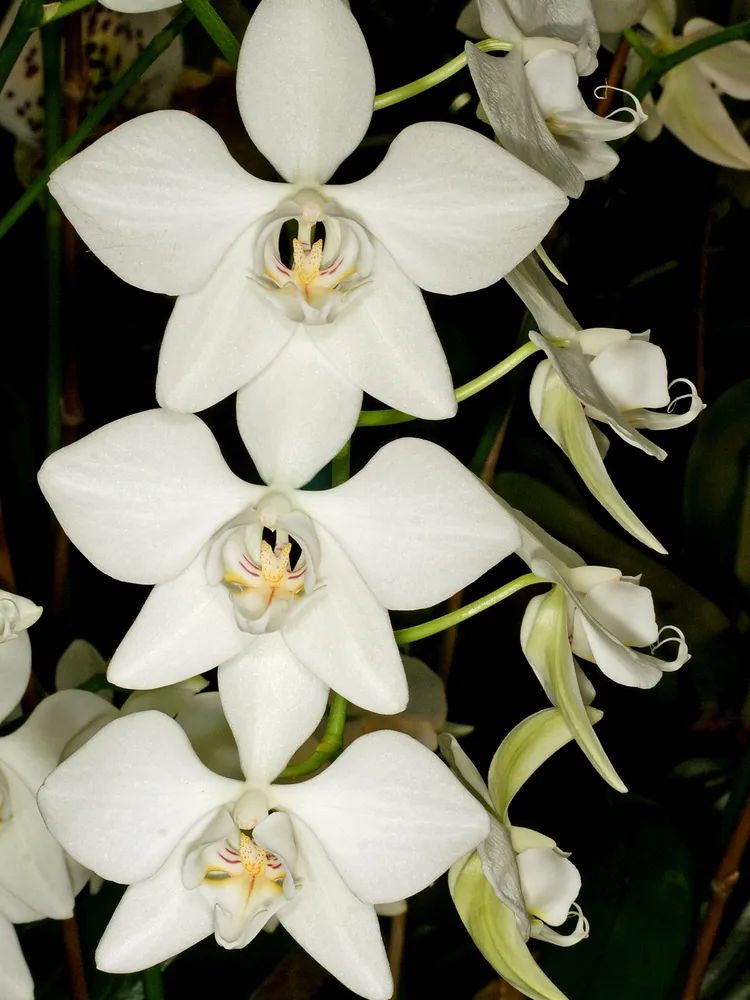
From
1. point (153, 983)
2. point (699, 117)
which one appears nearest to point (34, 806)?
point (153, 983)

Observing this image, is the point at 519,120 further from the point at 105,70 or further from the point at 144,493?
the point at 105,70

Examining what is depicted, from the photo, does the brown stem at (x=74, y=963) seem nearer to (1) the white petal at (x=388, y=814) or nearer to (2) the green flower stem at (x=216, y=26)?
(1) the white petal at (x=388, y=814)

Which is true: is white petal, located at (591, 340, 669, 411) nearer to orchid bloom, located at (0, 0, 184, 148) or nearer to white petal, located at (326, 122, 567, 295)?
white petal, located at (326, 122, 567, 295)

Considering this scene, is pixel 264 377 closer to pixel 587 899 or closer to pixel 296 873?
pixel 296 873

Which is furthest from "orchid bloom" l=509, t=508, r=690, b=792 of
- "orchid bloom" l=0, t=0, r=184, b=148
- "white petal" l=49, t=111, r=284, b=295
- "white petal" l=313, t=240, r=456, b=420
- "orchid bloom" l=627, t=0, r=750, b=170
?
"orchid bloom" l=0, t=0, r=184, b=148

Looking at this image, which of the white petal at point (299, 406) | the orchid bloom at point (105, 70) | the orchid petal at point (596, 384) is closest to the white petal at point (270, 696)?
the white petal at point (299, 406)
